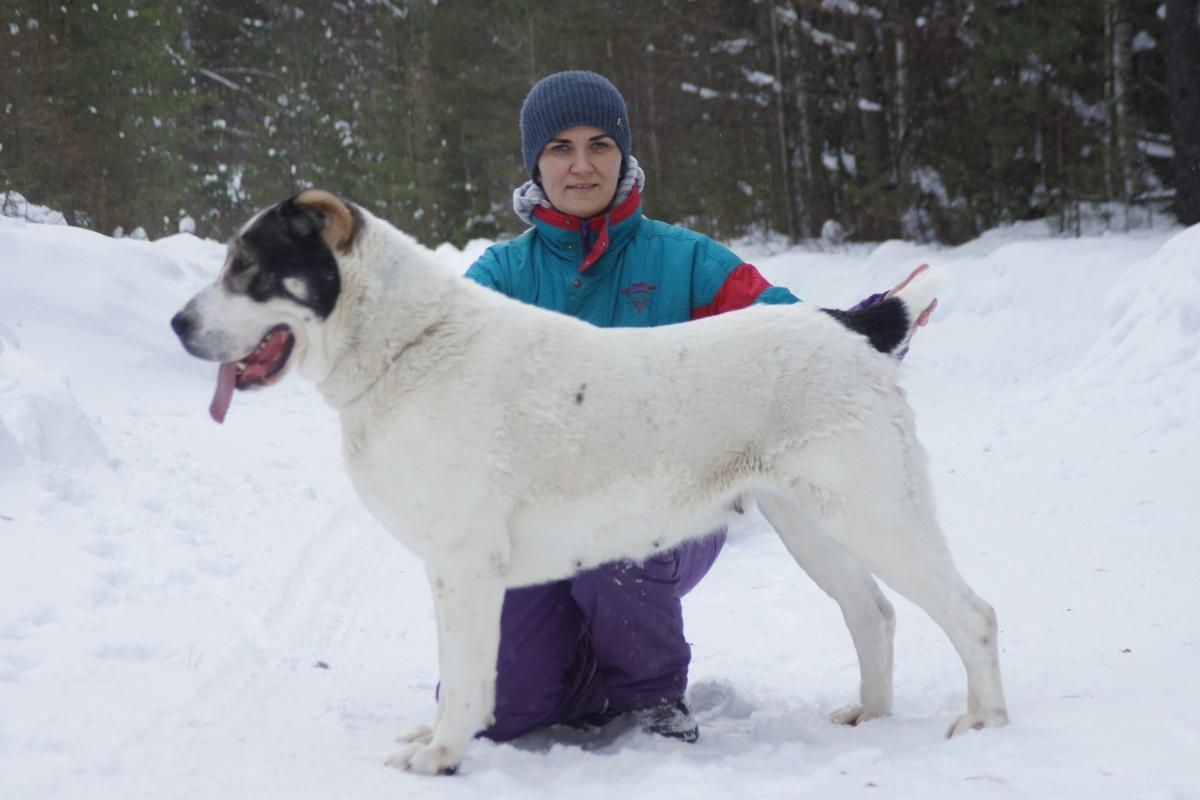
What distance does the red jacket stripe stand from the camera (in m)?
3.76

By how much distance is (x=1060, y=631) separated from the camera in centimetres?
386

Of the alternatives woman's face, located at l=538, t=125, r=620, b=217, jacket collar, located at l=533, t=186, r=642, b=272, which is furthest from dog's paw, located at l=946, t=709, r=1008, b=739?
woman's face, located at l=538, t=125, r=620, b=217

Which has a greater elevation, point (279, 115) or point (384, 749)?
point (279, 115)

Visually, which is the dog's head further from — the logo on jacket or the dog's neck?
the logo on jacket

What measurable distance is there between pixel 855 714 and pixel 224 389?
225 cm

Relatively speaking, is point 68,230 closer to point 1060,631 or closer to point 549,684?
point 549,684

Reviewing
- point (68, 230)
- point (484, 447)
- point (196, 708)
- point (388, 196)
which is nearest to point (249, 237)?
point (484, 447)

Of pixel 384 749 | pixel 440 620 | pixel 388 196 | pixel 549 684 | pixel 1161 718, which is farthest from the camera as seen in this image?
pixel 388 196

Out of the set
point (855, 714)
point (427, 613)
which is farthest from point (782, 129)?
point (855, 714)

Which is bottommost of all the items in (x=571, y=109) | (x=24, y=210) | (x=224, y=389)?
(x=224, y=389)

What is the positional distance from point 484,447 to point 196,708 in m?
1.33

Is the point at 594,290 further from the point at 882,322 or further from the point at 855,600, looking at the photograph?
the point at 855,600

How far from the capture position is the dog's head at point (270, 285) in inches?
112

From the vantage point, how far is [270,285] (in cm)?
287
